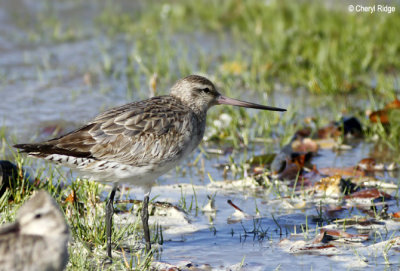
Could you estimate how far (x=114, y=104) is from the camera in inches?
406

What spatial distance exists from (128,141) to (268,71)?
5399mm

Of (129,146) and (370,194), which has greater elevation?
(129,146)

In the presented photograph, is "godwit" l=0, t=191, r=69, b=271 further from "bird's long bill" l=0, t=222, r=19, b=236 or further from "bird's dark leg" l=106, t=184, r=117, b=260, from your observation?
"bird's dark leg" l=106, t=184, r=117, b=260

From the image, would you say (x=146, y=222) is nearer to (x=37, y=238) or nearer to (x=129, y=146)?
(x=129, y=146)

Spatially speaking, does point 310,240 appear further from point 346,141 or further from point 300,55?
point 300,55

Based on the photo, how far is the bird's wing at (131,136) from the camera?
636 cm

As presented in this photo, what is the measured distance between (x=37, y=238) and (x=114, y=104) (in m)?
5.72

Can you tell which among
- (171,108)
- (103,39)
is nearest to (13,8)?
(103,39)

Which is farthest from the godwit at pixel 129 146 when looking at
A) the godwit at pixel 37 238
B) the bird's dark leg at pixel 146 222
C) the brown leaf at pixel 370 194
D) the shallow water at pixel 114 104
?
the brown leaf at pixel 370 194

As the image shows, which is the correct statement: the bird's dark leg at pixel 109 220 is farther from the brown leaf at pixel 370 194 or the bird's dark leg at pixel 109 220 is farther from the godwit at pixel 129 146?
the brown leaf at pixel 370 194

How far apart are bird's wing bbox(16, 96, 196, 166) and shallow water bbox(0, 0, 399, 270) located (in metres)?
0.81

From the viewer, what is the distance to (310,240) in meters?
6.40

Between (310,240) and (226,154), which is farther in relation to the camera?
(226,154)

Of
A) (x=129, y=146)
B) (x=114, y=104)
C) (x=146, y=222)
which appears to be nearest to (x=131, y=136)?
(x=129, y=146)
